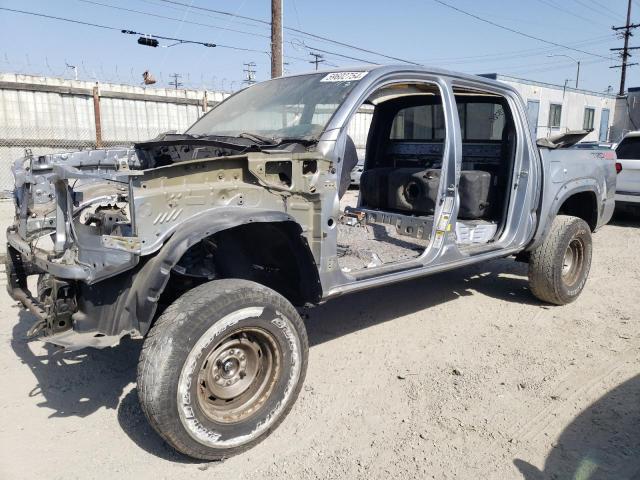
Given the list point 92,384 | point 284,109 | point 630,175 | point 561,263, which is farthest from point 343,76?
point 630,175

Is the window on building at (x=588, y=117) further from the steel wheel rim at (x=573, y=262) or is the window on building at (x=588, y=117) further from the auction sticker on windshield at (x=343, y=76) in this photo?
the auction sticker on windshield at (x=343, y=76)

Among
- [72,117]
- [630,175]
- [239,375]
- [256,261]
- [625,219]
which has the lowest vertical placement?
[625,219]

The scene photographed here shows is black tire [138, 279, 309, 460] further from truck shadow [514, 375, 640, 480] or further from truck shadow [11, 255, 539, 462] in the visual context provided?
truck shadow [514, 375, 640, 480]

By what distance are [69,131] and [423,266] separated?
11450 mm

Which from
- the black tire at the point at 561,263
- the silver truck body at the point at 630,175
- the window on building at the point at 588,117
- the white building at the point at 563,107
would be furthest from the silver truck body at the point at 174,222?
the window on building at the point at 588,117

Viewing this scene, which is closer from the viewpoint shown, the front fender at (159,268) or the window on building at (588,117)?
the front fender at (159,268)

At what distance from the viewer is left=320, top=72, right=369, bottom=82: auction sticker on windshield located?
353 centimetres

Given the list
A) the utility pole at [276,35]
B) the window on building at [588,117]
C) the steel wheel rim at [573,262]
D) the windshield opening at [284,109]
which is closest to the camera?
the windshield opening at [284,109]

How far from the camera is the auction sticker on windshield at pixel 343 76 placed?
11.6 feet

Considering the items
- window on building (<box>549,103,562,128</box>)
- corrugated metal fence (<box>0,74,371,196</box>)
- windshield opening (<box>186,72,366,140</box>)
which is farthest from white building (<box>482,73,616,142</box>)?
windshield opening (<box>186,72,366,140</box>)

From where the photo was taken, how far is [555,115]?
90.1ft

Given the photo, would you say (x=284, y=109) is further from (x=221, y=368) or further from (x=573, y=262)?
(x=573, y=262)

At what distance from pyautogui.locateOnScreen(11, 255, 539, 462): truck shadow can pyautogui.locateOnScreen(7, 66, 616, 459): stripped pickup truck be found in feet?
1.71

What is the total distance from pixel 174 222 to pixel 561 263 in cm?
391
